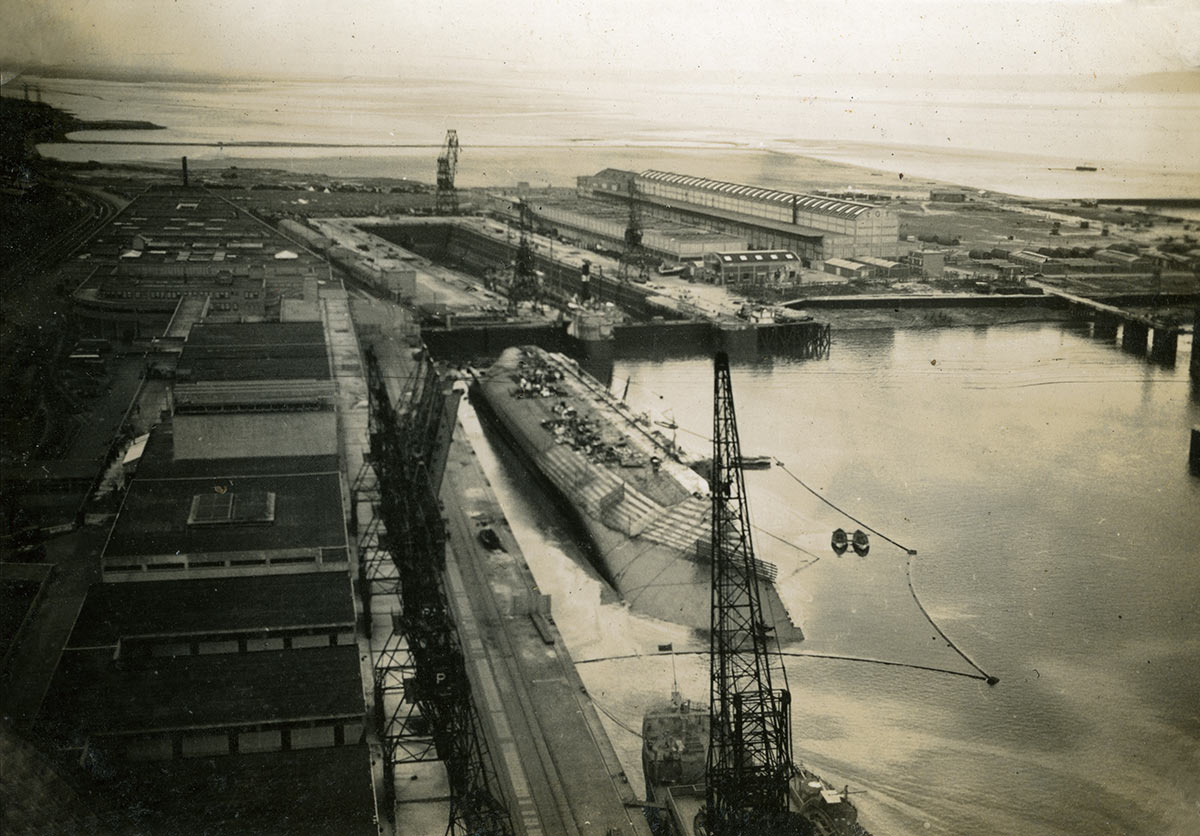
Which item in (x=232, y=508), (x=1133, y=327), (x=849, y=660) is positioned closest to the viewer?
(x=232, y=508)

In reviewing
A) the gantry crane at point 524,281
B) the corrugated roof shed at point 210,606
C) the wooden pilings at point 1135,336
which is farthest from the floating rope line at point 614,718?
the wooden pilings at point 1135,336

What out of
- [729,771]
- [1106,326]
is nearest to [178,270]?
[729,771]

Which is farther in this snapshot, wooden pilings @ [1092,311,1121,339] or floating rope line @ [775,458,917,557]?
wooden pilings @ [1092,311,1121,339]

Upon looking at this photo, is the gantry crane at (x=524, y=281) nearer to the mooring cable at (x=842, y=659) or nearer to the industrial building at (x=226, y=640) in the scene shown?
the industrial building at (x=226, y=640)

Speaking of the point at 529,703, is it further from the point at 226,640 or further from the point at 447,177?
the point at 447,177

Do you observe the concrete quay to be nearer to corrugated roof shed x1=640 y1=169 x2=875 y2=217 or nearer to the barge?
the barge

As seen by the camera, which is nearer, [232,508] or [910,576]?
[232,508]

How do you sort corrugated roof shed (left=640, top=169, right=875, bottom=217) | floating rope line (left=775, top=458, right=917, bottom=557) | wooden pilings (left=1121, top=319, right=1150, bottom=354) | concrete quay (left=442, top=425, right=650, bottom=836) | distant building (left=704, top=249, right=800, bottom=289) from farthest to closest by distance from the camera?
1. corrugated roof shed (left=640, top=169, right=875, bottom=217)
2. distant building (left=704, top=249, right=800, bottom=289)
3. wooden pilings (left=1121, top=319, right=1150, bottom=354)
4. floating rope line (left=775, top=458, right=917, bottom=557)
5. concrete quay (left=442, top=425, right=650, bottom=836)

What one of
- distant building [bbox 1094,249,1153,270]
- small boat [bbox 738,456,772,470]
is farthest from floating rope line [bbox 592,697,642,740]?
distant building [bbox 1094,249,1153,270]

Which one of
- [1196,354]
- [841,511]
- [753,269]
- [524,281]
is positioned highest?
[753,269]
